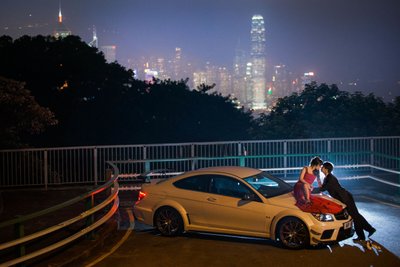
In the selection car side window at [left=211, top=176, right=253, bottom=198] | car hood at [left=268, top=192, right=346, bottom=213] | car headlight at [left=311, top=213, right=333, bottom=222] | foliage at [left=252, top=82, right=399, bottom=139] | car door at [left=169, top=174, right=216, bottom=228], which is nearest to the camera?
car headlight at [left=311, top=213, right=333, bottom=222]

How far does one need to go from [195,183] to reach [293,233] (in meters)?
2.21

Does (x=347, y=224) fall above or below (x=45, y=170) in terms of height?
below

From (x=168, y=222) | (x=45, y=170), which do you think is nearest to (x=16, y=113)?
(x=45, y=170)

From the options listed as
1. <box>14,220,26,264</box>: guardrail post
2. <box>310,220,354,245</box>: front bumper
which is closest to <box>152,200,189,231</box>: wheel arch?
<box>310,220,354,245</box>: front bumper

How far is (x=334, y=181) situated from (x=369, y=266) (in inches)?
93.4

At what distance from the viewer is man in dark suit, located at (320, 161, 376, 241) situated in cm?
991

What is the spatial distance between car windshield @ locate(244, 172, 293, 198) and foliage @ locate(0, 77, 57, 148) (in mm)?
10611

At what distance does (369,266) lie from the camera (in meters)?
8.34

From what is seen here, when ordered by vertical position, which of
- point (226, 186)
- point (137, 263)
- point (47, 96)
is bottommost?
point (137, 263)

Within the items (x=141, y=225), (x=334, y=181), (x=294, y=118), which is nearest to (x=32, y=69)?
(x=294, y=118)

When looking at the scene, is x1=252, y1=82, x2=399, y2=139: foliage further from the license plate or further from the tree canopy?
the license plate

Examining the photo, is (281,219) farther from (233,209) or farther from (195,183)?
(195,183)

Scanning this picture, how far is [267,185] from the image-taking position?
1065 centimetres

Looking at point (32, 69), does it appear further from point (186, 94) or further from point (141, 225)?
point (141, 225)
